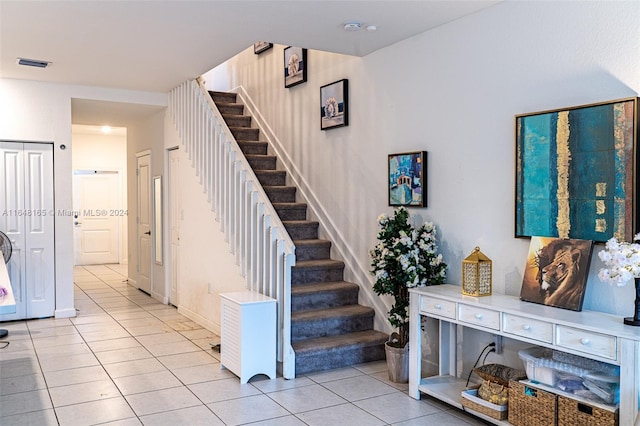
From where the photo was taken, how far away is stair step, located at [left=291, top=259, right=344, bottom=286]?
518 centimetres

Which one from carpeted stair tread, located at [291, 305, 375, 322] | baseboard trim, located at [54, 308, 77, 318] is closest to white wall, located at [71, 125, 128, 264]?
baseboard trim, located at [54, 308, 77, 318]

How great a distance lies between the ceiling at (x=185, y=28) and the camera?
12.2 ft

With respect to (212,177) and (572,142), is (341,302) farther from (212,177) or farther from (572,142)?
(572,142)

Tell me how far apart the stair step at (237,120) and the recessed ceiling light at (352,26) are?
3.11 metres

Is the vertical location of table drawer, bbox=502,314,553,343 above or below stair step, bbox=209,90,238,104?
below

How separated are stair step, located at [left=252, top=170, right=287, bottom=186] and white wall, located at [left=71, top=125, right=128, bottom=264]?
260 inches

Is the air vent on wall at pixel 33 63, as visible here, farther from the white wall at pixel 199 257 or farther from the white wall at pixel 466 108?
the white wall at pixel 466 108

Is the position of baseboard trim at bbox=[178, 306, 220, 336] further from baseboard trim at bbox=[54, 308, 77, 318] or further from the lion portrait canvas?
the lion portrait canvas

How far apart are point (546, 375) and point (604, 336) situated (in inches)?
21.4

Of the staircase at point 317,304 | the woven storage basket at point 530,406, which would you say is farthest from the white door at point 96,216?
the woven storage basket at point 530,406

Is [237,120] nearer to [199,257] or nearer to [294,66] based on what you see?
[294,66]

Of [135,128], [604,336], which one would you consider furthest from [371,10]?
[135,128]

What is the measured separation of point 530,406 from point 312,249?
286 cm

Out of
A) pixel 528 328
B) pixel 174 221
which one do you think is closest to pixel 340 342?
pixel 528 328
